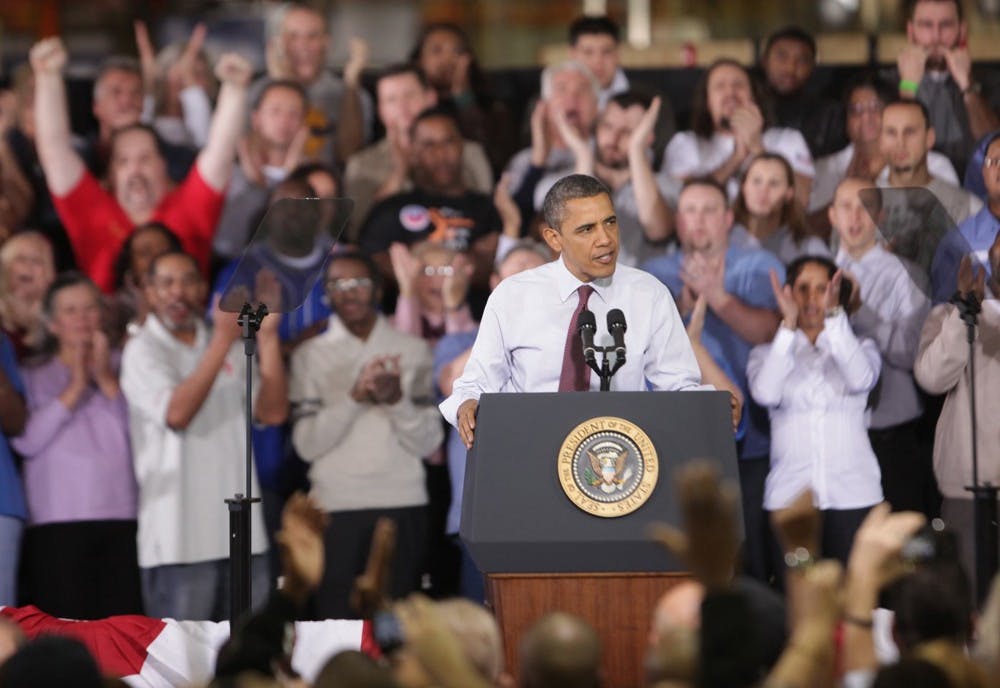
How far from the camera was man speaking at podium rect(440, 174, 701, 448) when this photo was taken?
460 centimetres

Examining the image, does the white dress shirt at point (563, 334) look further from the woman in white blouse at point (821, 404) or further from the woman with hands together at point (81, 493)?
the woman with hands together at point (81, 493)

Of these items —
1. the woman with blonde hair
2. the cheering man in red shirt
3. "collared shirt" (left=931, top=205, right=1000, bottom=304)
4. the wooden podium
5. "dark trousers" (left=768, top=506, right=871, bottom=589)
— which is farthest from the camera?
the cheering man in red shirt

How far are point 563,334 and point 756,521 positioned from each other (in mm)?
1991

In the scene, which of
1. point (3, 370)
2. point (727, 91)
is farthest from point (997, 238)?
point (3, 370)

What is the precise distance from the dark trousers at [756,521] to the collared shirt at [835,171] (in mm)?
1164

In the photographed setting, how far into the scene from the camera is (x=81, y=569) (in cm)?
645

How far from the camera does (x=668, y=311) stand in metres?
4.66

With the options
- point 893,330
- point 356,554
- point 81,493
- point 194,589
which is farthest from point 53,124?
point 893,330

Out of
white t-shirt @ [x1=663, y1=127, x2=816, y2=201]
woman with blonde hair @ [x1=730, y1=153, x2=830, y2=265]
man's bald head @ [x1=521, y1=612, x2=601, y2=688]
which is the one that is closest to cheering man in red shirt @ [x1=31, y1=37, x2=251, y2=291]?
white t-shirt @ [x1=663, y1=127, x2=816, y2=201]

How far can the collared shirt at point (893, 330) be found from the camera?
21.0 ft

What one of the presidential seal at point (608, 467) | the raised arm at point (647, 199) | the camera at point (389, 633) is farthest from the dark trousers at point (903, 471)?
the camera at point (389, 633)

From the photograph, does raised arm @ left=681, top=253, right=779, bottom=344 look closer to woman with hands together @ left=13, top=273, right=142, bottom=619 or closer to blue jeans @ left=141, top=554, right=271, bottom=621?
blue jeans @ left=141, top=554, right=271, bottom=621

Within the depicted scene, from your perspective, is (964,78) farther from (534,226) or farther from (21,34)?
(21,34)

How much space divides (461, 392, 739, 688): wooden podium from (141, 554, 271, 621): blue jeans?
2.46 meters
